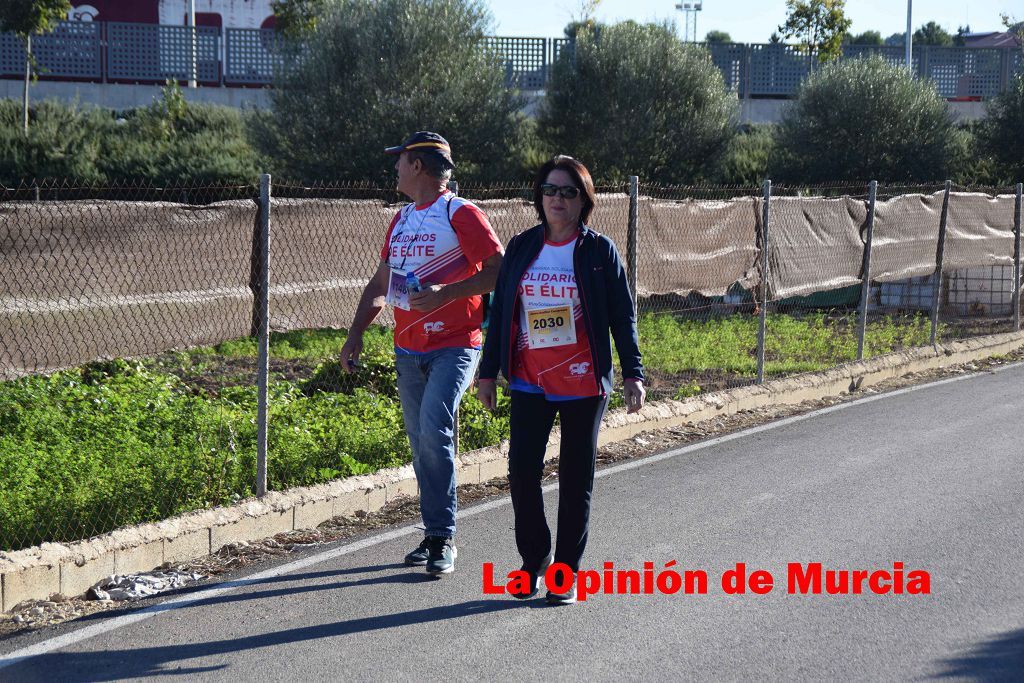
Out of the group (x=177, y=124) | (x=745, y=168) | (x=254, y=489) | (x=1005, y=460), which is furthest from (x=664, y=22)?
(x=254, y=489)

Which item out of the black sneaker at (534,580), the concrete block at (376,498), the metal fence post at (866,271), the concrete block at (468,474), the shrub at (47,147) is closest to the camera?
the black sneaker at (534,580)

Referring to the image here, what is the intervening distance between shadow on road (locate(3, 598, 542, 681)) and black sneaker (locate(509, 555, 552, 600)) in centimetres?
16

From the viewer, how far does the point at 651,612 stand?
516 centimetres

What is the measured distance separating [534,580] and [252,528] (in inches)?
69.2

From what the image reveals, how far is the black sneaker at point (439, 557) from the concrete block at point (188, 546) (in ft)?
3.97

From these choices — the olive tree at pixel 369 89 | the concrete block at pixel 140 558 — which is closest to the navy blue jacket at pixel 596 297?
the concrete block at pixel 140 558

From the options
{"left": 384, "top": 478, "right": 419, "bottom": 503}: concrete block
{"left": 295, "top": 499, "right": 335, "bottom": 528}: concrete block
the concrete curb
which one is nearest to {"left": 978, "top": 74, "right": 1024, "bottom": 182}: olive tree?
the concrete curb

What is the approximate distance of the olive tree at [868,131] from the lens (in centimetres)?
2859

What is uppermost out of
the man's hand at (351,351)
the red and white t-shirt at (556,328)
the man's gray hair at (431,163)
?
the man's gray hair at (431,163)

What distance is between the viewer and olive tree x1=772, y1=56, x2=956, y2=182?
28.6m

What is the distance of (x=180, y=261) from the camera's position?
6.14 m

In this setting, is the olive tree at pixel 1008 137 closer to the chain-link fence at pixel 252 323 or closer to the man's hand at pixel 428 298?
the chain-link fence at pixel 252 323

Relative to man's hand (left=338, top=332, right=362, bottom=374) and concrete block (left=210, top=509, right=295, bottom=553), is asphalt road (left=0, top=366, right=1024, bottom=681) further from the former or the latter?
man's hand (left=338, top=332, right=362, bottom=374)

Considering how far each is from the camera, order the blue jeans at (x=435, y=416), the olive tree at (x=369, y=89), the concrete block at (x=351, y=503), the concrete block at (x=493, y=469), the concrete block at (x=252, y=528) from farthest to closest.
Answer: the olive tree at (x=369, y=89) → the concrete block at (x=493, y=469) → the concrete block at (x=351, y=503) → the concrete block at (x=252, y=528) → the blue jeans at (x=435, y=416)
